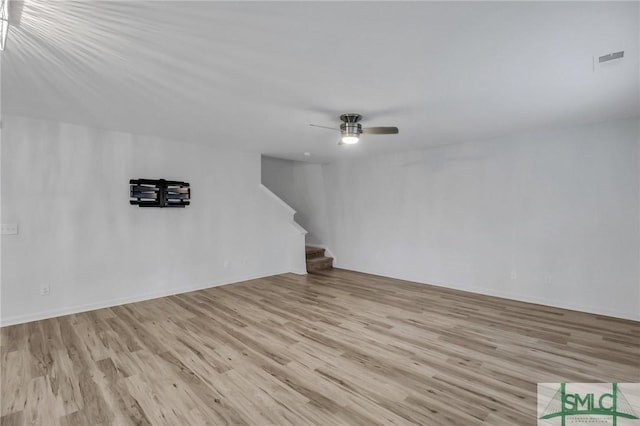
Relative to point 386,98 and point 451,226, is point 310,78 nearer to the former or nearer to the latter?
point 386,98

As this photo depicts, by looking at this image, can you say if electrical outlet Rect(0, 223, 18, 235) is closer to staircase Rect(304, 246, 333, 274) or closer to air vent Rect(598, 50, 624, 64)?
staircase Rect(304, 246, 333, 274)

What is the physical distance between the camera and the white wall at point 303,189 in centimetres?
743

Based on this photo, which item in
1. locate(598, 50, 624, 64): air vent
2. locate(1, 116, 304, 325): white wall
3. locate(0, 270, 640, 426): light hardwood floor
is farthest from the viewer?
locate(1, 116, 304, 325): white wall

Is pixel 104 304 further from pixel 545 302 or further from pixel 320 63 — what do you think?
pixel 545 302

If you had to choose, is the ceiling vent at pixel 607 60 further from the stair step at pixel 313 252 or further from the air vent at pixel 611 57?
the stair step at pixel 313 252

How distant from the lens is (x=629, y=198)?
360 centimetres

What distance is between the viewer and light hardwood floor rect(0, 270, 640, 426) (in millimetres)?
1991

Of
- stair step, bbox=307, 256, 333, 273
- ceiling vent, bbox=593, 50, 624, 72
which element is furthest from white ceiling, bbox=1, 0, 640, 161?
stair step, bbox=307, 256, 333, 273

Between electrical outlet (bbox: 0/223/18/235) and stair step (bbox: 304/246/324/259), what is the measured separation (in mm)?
4642

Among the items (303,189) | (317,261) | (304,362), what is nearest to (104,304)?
(304,362)

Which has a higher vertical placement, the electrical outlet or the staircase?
the electrical outlet

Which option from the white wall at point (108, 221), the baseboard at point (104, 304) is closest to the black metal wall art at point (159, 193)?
the white wall at point (108, 221)

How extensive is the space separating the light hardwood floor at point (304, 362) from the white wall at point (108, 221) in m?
0.46

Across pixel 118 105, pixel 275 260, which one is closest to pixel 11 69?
pixel 118 105
